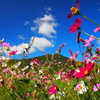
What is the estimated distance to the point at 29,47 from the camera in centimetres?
136

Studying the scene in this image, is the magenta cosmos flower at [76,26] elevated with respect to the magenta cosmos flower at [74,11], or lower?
lower

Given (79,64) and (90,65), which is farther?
(79,64)

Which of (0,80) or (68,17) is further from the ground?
(68,17)

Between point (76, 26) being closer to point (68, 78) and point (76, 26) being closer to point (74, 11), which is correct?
point (74, 11)

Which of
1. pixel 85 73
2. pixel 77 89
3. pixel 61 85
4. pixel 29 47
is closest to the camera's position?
pixel 85 73

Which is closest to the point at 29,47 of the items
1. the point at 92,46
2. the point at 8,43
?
the point at 8,43

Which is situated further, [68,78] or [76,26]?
[68,78]

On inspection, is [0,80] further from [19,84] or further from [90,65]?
[19,84]

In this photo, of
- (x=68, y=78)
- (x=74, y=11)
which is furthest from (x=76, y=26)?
(x=68, y=78)

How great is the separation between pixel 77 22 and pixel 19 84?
1.60 meters

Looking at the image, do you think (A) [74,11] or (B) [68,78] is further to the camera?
(B) [68,78]

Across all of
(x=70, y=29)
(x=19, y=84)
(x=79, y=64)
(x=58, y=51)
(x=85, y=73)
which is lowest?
(x=85, y=73)

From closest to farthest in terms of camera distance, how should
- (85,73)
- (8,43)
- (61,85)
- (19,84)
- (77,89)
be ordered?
(85,73) → (61,85) → (77,89) → (8,43) → (19,84)

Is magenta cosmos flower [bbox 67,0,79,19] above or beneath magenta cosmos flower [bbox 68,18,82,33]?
above
